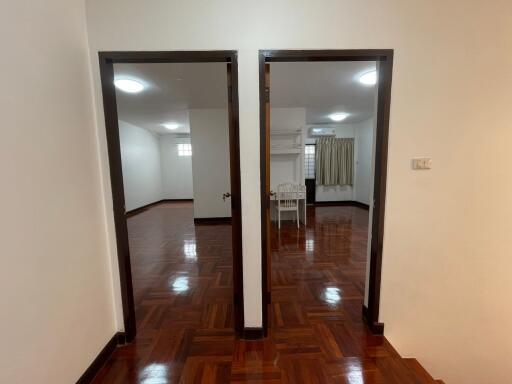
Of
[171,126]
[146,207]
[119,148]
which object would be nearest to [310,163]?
[171,126]

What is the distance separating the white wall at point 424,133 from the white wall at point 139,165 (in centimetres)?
507

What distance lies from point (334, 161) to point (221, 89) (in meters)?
4.48

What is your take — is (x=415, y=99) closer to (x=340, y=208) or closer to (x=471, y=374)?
(x=471, y=374)

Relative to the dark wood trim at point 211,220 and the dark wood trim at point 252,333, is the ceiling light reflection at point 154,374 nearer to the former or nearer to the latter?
the dark wood trim at point 252,333

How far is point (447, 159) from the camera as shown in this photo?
61.7 inches

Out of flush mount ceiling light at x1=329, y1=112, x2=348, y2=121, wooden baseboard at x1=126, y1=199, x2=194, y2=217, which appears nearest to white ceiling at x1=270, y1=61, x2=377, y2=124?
flush mount ceiling light at x1=329, y1=112, x2=348, y2=121

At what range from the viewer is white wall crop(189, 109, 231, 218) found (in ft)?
16.3

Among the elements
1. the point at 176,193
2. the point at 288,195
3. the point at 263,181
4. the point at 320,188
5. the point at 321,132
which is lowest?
the point at 176,193

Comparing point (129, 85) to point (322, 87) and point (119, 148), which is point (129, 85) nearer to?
point (119, 148)

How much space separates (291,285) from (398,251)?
1.16 metres

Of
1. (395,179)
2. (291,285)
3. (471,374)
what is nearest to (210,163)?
(291,285)

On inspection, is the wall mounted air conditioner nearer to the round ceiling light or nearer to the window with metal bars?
the window with metal bars

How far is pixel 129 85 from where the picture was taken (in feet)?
10.8

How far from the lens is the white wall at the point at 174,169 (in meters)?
8.06
